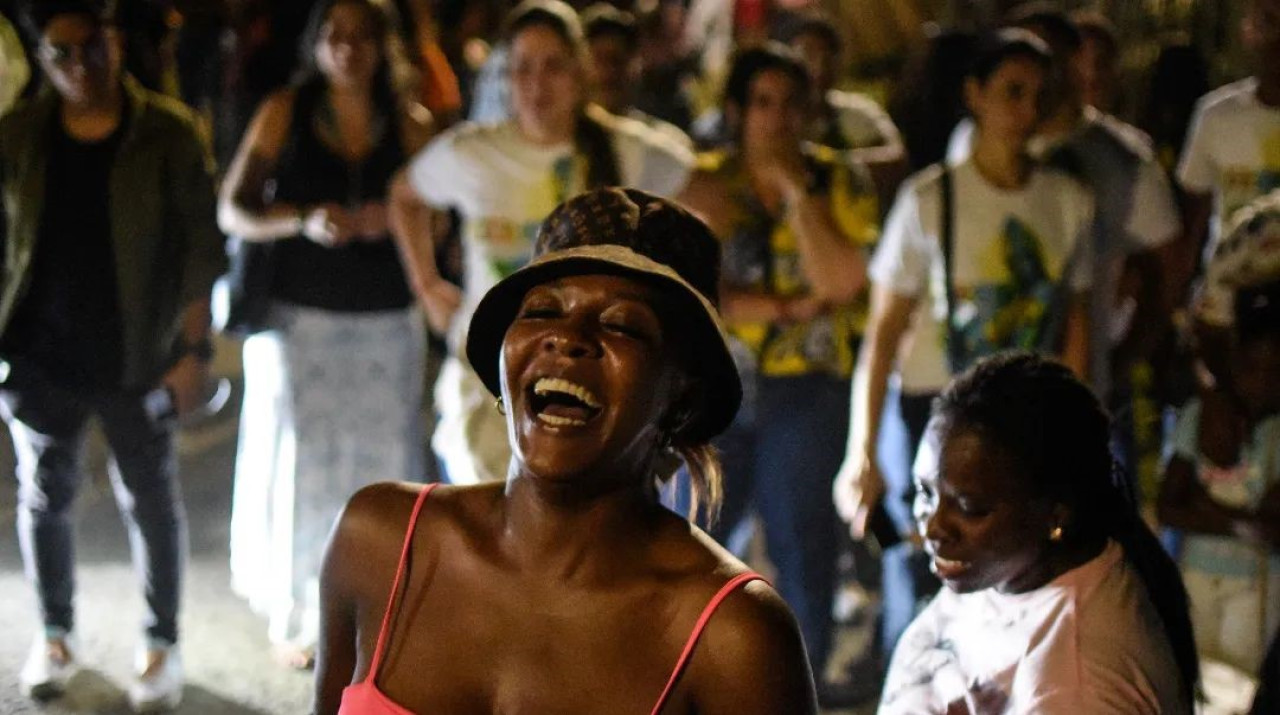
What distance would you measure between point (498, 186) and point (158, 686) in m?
1.73

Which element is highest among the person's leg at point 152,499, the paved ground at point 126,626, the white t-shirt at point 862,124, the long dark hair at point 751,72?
the long dark hair at point 751,72

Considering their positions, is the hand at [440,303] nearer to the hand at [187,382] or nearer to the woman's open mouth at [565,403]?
the hand at [187,382]

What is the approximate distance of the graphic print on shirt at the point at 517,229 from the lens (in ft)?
15.0

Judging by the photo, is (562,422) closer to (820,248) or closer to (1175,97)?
(820,248)

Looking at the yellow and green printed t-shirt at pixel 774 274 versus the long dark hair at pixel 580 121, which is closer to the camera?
the long dark hair at pixel 580 121

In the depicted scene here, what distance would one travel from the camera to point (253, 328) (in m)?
5.04

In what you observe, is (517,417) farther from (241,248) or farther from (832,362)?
(241,248)

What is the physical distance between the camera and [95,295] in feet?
15.0

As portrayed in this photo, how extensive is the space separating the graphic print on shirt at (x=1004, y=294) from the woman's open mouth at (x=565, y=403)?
276 cm

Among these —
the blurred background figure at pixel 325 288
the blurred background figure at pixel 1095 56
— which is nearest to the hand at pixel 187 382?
the blurred background figure at pixel 325 288

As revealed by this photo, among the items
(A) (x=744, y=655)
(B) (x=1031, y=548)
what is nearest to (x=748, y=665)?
(A) (x=744, y=655)

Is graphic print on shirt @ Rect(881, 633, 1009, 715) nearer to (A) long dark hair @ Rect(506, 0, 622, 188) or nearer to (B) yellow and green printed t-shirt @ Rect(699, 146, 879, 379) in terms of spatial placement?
(B) yellow and green printed t-shirt @ Rect(699, 146, 879, 379)

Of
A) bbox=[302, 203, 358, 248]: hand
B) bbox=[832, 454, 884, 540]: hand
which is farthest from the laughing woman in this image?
bbox=[302, 203, 358, 248]: hand

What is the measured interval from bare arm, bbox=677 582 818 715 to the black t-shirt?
3151 mm
